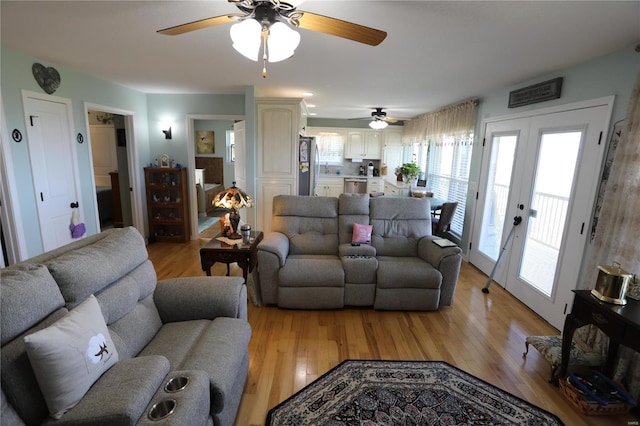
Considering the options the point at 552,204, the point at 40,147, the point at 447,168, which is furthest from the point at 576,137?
the point at 40,147

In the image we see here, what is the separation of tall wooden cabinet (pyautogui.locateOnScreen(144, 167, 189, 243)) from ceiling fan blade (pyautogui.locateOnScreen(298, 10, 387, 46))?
4.01 m

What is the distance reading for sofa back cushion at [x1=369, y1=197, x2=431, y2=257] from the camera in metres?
3.43

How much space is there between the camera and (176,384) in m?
1.30

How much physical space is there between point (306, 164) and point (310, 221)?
155 centimetres

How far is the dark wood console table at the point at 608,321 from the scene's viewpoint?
1670mm

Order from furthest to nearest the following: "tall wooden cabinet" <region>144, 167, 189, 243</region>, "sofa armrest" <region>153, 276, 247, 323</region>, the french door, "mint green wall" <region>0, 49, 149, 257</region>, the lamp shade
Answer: "tall wooden cabinet" <region>144, 167, 189, 243</region> → the lamp shade → "mint green wall" <region>0, 49, 149, 257</region> → the french door → "sofa armrest" <region>153, 276, 247, 323</region>

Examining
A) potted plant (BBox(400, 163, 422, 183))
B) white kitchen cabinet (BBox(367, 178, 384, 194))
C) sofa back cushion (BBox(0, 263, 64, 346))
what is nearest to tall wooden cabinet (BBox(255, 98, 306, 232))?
potted plant (BBox(400, 163, 422, 183))

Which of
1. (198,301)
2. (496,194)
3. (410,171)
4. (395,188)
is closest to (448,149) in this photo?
(410,171)

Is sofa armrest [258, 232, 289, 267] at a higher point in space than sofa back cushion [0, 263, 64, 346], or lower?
lower

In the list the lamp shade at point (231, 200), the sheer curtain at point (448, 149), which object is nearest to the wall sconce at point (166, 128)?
the lamp shade at point (231, 200)

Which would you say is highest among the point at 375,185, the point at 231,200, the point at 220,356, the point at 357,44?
the point at 357,44

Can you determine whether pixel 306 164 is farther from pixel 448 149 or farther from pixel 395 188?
pixel 395 188

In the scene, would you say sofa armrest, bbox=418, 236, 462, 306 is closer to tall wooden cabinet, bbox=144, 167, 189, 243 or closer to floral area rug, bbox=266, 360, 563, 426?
floral area rug, bbox=266, 360, 563, 426

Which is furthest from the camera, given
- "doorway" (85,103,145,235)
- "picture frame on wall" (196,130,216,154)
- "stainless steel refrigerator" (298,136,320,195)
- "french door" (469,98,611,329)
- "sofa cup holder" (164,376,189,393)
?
"picture frame on wall" (196,130,216,154)
